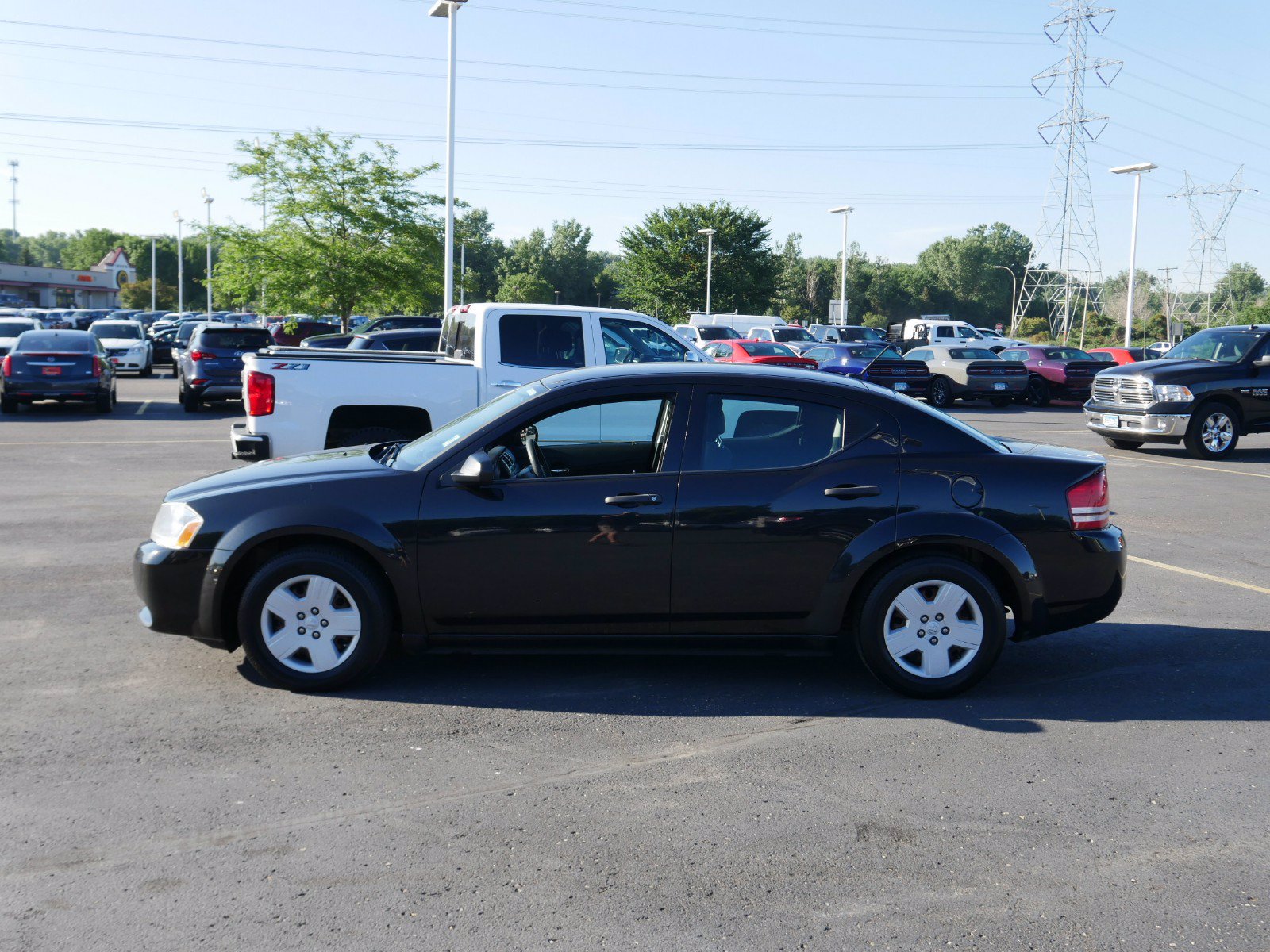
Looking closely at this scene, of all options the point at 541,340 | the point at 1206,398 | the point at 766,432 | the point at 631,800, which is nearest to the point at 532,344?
the point at 541,340

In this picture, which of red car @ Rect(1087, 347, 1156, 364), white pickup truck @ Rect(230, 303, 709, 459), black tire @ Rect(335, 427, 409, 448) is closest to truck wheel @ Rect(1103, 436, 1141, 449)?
white pickup truck @ Rect(230, 303, 709, 459)

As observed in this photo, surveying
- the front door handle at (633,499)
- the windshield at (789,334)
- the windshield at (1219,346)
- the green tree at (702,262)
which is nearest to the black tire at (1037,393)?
the windshield at (789,334)

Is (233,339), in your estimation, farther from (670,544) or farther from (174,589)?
(670,544)

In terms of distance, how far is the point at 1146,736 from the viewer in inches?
202

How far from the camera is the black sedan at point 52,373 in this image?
20766 mm

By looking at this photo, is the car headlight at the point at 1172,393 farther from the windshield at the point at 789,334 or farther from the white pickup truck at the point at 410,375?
the windshield at the point at 789,334

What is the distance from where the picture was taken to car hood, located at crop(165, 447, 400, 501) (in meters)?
5.50

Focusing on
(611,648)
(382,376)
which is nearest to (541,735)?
(611,648)

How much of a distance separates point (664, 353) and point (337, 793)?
7.62m

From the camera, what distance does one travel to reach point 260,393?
31.7 feet

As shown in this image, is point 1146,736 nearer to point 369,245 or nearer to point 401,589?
point 401,589

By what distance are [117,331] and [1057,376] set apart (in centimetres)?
2807

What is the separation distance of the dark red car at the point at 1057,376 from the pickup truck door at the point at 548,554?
26781 millimetres

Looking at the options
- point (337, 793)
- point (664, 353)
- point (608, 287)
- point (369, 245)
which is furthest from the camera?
point (608, 287)
